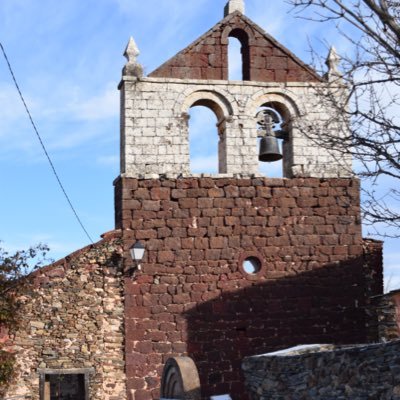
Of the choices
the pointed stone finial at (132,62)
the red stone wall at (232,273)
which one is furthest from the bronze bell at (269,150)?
the pointed stone finial at (132,62)

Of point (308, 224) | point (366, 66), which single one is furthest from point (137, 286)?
point (366, 66)

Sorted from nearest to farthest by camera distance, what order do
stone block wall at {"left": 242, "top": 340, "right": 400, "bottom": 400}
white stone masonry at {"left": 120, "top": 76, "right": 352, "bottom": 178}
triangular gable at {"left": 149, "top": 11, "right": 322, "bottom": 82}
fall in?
stone block wall at {"left": 242, "top": 340, "right": 400, "bottom": 400}, white stone masonry at {"left": 120, "top": 76, "right": 352, "bottom": 178}, triangular gable at {"left": 149, "top": 11, "right": 322, "bottom": 82}

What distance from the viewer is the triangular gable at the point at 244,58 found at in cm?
1648

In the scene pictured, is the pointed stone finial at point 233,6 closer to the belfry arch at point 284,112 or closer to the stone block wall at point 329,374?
the belfry arch at point 284,112

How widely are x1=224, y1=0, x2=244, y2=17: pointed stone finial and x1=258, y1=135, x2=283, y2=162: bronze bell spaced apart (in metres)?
2.64

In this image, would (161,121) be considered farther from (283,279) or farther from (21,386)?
(21,386)

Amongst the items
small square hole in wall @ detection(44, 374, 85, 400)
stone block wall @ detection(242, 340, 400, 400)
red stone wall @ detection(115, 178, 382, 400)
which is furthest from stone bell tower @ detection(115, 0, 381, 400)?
small square hole in wall @ detection(44, 374, 85, 400)

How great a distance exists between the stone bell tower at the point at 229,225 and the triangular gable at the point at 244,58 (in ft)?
0.06

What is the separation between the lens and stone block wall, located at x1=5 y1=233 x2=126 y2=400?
15.2 meters

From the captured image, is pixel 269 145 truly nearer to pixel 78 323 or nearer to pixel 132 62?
pixel 132 62

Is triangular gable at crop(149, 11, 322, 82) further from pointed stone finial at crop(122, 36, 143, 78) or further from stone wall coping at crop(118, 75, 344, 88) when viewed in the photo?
pointed stone finial at crop(122, 36, 143, 78)

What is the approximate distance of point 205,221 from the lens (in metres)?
16.0

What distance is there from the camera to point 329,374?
1011cm

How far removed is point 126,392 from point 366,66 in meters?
7.94
